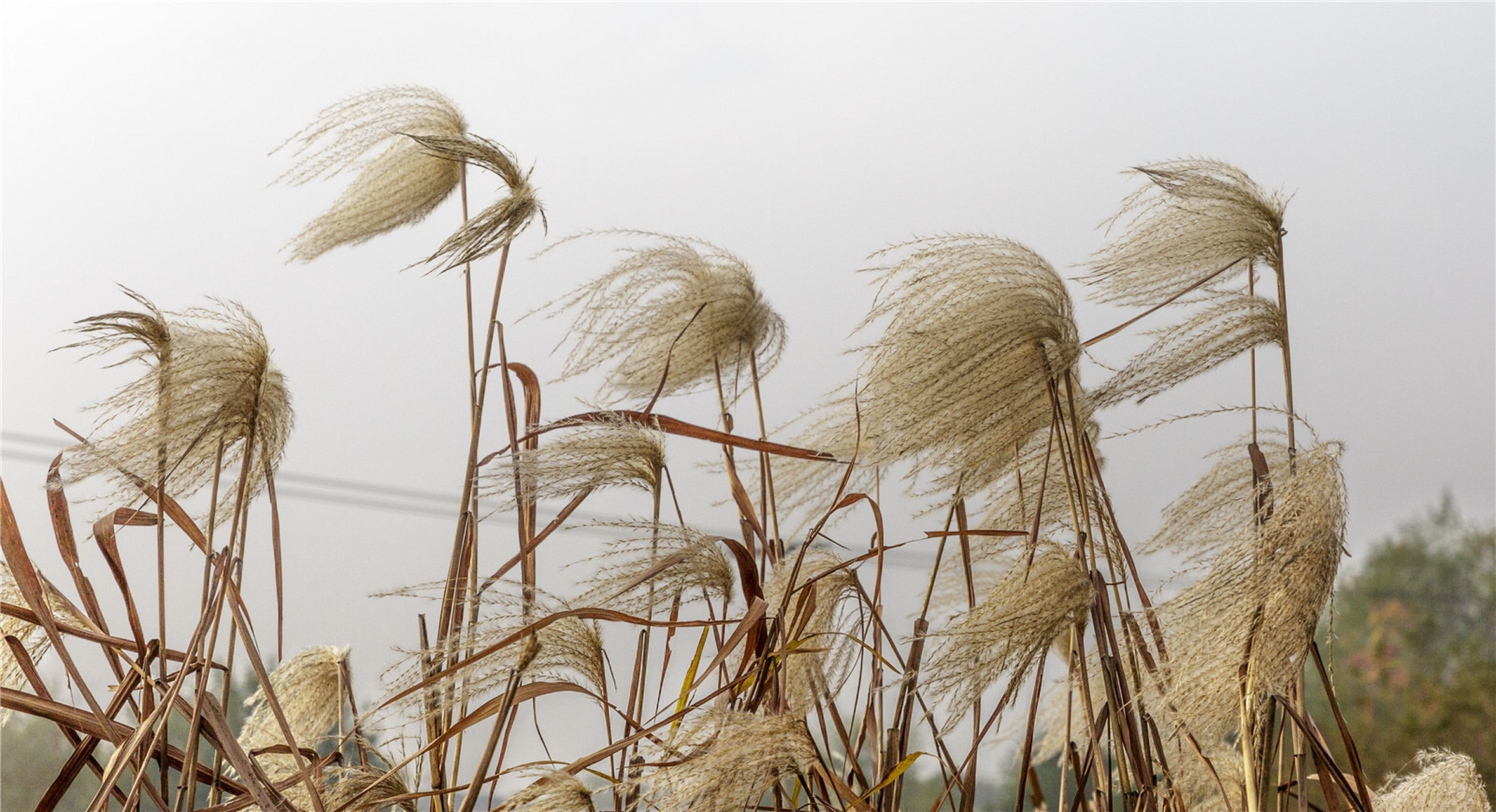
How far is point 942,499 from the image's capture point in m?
0.93

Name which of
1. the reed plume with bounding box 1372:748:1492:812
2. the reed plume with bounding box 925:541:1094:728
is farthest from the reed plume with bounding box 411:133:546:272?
the reed plume with bounding box 1372:748:1492:812

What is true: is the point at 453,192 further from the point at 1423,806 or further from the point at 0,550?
the point at 1423,806

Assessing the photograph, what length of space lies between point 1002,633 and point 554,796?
30cm

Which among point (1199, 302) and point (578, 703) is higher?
point (1199, 302)

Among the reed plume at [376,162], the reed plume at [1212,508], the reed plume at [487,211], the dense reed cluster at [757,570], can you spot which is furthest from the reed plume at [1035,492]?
the reed plume at [376,162]

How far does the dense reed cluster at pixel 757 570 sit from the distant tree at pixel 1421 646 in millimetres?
8584

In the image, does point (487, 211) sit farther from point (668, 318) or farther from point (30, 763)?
point (30, 763)

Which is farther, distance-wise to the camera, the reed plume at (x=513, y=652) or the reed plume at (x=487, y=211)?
the reed plume at (x=487, y=211)

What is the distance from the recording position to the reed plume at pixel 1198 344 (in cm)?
75

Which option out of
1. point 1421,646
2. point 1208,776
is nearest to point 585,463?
point 1208,776

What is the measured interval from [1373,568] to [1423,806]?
34.2 feet

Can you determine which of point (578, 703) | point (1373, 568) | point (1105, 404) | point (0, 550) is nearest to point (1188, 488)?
point (1105, 404)

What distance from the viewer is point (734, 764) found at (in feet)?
1.96

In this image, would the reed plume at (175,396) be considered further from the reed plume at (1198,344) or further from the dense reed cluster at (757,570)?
the reed plume at (1198,344)
